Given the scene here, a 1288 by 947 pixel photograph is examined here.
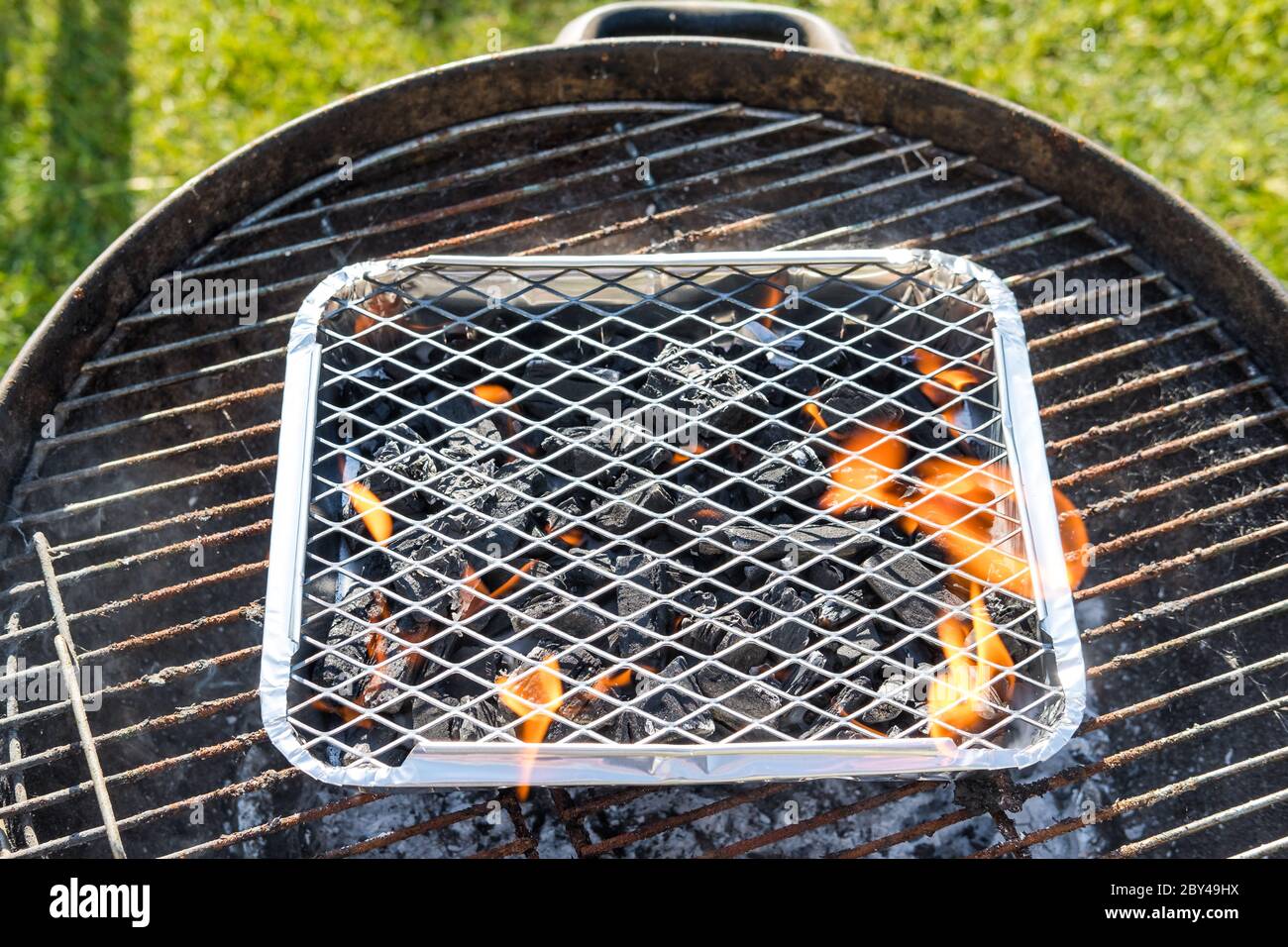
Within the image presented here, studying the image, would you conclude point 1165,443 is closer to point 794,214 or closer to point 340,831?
point 794,214

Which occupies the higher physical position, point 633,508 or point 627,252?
point 627,252

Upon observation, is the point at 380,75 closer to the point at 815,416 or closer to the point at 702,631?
the point at 815,416

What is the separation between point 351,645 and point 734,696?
72cm

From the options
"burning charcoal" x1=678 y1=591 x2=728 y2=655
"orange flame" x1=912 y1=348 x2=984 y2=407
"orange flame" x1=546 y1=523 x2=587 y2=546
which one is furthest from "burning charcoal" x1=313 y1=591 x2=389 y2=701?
"orange flame" x1=912 y1=348 x2=984 y2=407

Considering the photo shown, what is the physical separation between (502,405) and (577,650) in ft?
1.80

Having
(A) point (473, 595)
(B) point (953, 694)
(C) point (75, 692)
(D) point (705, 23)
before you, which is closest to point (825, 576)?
(B) point (953, 694)

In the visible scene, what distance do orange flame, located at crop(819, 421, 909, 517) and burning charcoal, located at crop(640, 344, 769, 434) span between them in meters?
0.21

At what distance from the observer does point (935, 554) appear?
6.89 ft

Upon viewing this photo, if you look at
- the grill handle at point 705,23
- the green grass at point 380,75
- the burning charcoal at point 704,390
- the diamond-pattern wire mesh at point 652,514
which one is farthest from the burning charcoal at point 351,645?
the green grass at point 380,75

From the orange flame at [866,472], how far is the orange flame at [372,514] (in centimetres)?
87

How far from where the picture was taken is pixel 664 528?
2121 millimetres

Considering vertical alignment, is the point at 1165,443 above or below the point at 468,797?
above
